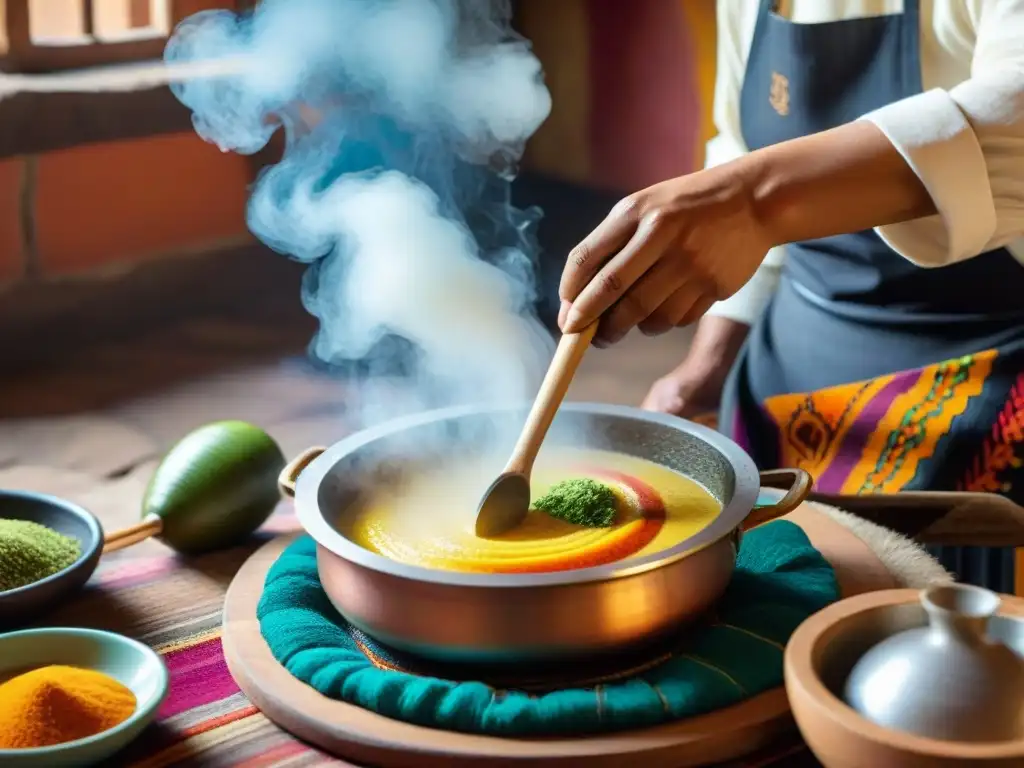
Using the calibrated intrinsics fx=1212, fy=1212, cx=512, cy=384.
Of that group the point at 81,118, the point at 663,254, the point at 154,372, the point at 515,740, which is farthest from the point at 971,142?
the point at 154,372

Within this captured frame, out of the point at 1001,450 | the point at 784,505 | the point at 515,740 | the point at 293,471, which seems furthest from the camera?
the point at 1001,450

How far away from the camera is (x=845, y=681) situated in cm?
90

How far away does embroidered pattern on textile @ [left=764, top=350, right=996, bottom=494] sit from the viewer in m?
1.67

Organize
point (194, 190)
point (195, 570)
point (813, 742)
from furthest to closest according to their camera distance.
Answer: point (194, 190) < point (195, 570) < point (813, 742)

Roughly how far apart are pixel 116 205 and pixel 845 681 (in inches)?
139

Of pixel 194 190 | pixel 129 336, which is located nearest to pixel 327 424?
pixel 129 336

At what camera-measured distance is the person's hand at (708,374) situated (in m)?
2.07

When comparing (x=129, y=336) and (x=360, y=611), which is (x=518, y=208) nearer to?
(x=129, y=336)

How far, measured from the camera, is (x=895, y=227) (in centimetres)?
142

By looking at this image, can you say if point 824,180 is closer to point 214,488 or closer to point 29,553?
point 214,488

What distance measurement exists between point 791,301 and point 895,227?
0.51 meters

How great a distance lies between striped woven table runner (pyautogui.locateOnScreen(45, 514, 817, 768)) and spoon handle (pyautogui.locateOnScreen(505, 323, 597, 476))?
1.13 feet

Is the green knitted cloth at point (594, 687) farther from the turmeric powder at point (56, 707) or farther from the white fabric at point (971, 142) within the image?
the white fabric at point (971, 142)

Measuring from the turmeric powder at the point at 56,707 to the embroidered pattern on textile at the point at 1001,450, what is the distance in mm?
1151
